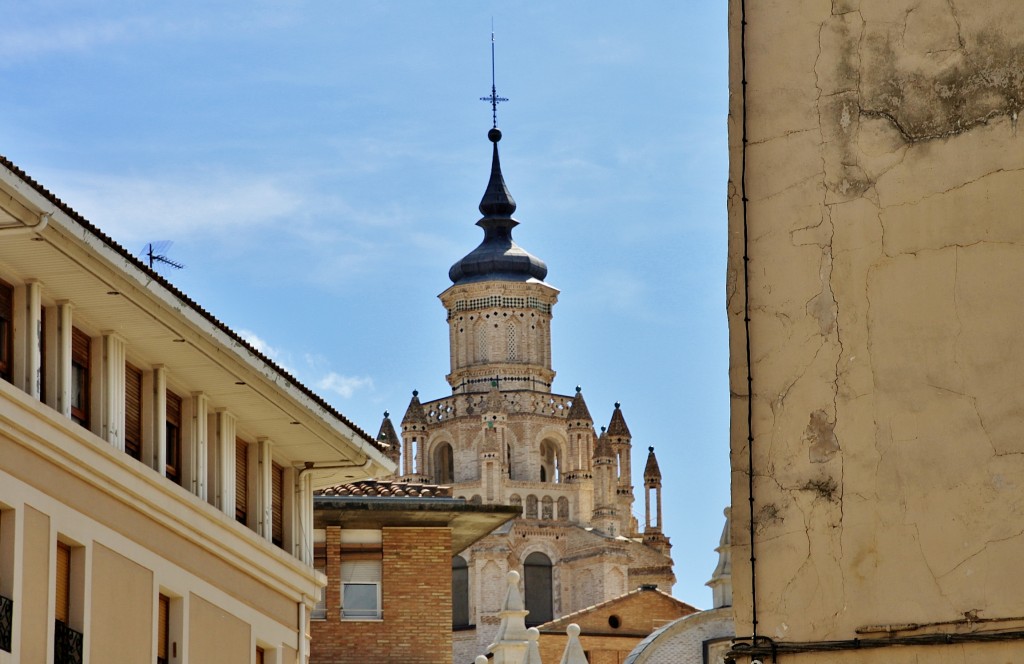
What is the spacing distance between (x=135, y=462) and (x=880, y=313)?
11.8m

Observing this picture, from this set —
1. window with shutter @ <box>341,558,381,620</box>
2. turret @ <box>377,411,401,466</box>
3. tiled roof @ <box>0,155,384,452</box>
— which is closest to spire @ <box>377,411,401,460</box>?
turret @ <box>377,411,401,466</box>

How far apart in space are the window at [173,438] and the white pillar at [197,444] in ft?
0.31

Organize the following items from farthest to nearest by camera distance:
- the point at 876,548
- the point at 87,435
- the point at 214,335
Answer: the point at 214,335 < the point at 87,435 < the point at 876,548

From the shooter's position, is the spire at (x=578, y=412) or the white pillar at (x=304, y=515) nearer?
the white pillar at (x=304, y=515)

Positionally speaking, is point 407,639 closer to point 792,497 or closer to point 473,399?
point 792,497

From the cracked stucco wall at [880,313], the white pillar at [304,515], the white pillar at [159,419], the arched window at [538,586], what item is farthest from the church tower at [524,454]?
the cracked stucco wall at [880,313]

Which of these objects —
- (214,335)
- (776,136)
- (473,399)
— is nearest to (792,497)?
(776,136)

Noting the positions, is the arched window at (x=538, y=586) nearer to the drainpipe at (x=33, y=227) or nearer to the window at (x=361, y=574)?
the window at (x=361, y=574)

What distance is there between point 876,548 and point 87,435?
36.3ft

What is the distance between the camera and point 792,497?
9883mm

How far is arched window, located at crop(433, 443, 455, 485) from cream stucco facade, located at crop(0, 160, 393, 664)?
104m

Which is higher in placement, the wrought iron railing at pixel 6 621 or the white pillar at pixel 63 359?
the white pillar at pixel 63 359

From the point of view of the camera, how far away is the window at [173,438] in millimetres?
22156

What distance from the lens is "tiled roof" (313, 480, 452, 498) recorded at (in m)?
37.2
